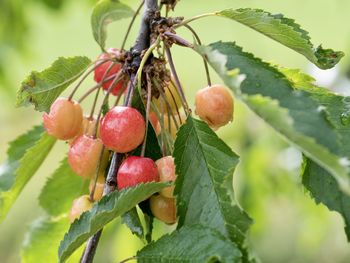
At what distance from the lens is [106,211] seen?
3.79ft

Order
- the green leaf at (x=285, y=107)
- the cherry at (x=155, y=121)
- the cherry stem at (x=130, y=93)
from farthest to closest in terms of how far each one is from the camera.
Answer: the cherry at (x=155, y=121), the cherry stem at (x=130, y=93), the green leaf at (x=285, y=107)

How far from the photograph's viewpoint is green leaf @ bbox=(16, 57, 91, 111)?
1343mm

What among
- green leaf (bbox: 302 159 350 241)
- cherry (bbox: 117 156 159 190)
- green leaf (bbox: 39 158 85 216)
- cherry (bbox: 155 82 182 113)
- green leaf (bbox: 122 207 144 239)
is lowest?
green leaf (bbox: 39 158 85 216)

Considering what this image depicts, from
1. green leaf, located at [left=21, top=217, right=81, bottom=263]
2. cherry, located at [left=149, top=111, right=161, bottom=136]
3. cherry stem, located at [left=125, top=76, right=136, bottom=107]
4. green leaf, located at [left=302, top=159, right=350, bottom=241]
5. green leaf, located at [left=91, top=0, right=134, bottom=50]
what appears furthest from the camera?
green leaf, located at [left=21, top=217, right=81, bottom=263]

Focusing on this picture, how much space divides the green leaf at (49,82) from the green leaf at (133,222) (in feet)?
0.87

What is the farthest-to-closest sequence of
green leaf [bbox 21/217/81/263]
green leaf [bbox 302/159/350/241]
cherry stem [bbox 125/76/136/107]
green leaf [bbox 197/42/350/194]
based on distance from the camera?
1. green leaf [bbox 21/217/81/263]
2. cherry stem [bbox 125/76/136/107]
3. green leaf [bbox 302/159/350/241]
4. green leaf [bbox 197/42/350/194]

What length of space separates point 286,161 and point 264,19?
2048mm

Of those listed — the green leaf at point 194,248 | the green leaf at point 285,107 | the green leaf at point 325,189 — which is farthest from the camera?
the green leaf at point 325,189

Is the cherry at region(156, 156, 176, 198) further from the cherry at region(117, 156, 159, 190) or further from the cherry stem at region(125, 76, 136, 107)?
the cherry stem at region(125, 76, 136, 107)

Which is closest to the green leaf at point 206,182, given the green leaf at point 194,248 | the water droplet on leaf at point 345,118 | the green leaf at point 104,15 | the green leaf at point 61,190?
the green leaf at point 194,248

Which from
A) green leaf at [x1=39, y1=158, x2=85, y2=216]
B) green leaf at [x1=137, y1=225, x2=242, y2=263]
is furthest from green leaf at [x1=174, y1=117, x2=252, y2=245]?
green leaf at [x1=39, y1=158, x2=85, y2=216]

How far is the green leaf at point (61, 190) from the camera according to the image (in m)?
1.78

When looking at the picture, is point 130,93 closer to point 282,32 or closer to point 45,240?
point 282,32

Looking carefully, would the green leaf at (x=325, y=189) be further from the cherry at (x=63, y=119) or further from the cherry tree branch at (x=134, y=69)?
the cherry at (x=63, y=119)
